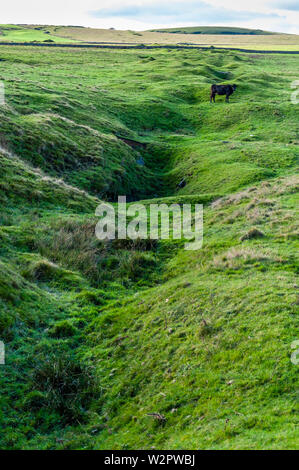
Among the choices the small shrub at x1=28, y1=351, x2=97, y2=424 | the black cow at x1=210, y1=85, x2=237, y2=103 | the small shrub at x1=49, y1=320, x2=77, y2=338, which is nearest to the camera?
the small shrub at x1=28, y1=351, x2=97, y2=424

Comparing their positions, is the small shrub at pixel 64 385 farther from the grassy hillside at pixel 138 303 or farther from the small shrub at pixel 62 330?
Result: the small shrub at pixel 62 330

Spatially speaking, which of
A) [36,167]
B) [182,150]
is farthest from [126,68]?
[36,167]

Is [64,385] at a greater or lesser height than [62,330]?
lesser

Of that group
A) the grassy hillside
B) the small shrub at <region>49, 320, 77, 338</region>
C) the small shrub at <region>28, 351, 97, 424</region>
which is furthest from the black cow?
the small shrub at <region>28, 351, 97, 424</region>

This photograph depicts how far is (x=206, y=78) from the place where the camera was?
7031 centimetres

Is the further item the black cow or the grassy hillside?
the black cow

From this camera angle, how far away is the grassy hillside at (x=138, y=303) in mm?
9852

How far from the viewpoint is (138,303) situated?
15789 millimetres

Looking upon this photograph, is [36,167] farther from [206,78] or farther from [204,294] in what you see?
[206,78]

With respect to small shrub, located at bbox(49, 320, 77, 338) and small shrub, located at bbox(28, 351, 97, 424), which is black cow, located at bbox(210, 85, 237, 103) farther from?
small shrub, located at bbox(28, 351, 97, 424)

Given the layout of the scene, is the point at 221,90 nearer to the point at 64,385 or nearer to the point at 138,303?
the point at 138,303

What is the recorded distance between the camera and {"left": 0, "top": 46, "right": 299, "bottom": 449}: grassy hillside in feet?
32.3

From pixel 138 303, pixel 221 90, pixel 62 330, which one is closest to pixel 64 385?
pixel 62 330

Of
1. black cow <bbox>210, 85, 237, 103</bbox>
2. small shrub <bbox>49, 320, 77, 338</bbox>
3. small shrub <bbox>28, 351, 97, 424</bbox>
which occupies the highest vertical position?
black cow <bbox>210, 85, 237, 103</bbox>
